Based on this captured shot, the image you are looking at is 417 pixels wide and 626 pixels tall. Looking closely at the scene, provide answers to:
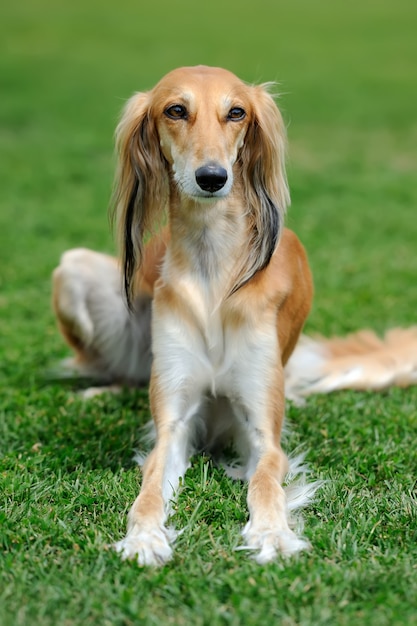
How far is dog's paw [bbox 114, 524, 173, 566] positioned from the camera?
3209 millimetres

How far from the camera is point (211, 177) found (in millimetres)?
3627

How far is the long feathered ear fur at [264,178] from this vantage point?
410cm

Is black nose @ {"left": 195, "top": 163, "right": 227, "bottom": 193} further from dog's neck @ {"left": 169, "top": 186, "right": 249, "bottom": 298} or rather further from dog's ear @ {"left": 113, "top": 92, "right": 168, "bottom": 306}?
dog's ear @ {"left": 113, "top": 92, "right": 168, "bottom": 306}

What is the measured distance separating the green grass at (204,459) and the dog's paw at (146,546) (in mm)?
55

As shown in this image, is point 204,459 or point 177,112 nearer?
point 177,112

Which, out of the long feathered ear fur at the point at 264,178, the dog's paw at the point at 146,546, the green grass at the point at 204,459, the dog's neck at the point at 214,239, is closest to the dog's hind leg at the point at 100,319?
the green grass at the point at 204,459

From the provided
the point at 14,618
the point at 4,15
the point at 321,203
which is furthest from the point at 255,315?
the point at 4,15

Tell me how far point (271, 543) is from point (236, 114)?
1.82m

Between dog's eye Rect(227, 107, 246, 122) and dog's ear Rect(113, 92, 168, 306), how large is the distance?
1.30 feet

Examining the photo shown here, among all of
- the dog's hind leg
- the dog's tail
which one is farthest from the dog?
the dog's hind leg

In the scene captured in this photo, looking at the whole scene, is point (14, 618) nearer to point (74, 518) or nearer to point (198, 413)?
point (74, 518)

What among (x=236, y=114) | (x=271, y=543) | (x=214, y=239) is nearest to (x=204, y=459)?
(x=271, y=543)

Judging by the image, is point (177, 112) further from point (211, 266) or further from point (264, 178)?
point (211, 266)

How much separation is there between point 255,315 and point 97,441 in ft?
3.57
